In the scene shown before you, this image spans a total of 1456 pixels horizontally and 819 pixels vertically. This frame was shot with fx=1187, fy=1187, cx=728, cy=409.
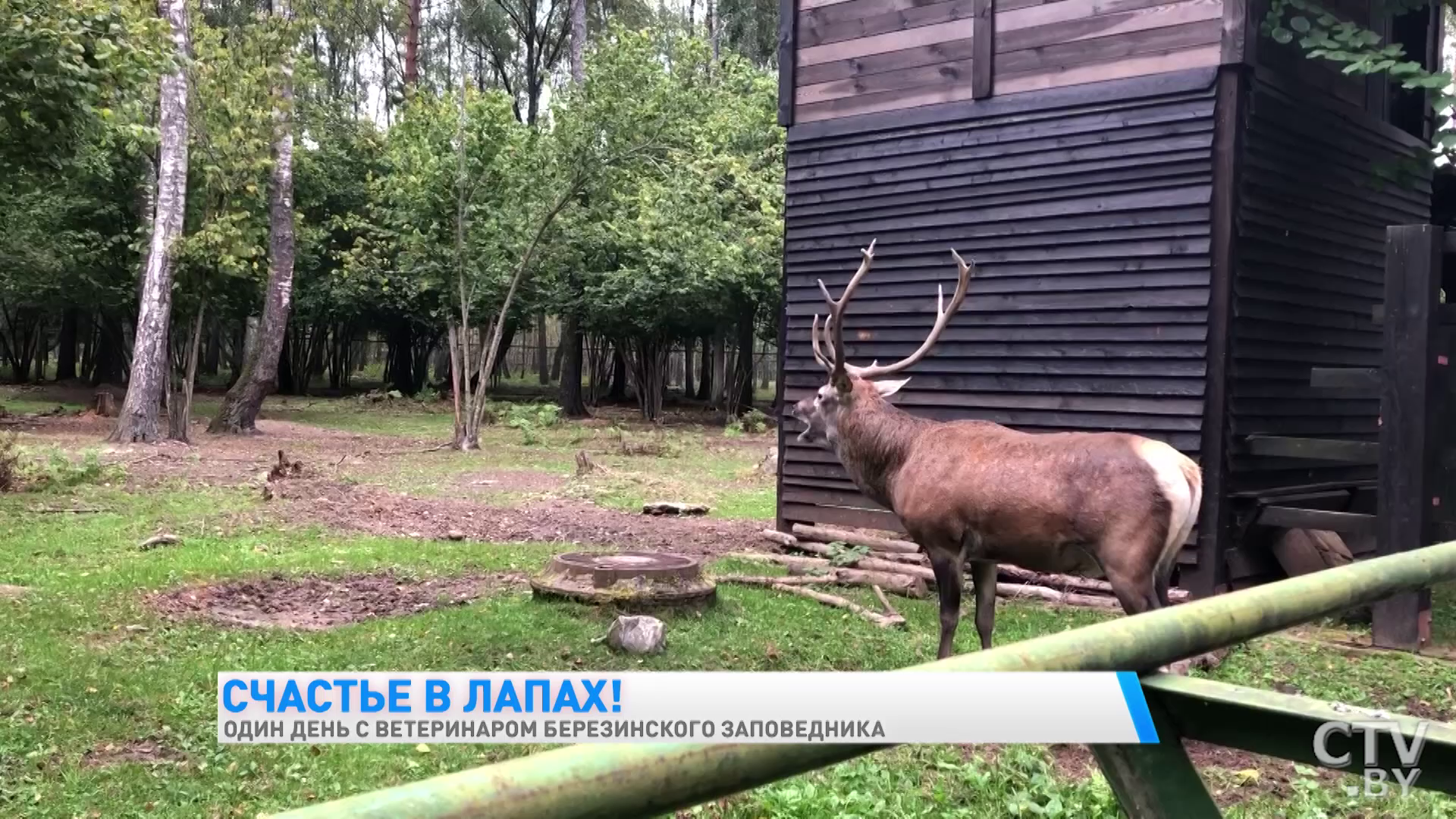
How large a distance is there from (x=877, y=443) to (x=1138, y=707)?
5.17 metres

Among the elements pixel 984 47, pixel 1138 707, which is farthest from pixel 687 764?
pixel 984 47

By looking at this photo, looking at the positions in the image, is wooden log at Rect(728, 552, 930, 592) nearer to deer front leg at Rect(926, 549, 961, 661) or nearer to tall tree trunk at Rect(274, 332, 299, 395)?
deer front leg at Rect(926, 549, 961, 661)

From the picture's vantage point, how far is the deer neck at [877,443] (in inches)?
269

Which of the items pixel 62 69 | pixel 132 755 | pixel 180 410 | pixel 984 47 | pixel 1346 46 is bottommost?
pixel 132 755

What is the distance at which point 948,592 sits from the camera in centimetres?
626

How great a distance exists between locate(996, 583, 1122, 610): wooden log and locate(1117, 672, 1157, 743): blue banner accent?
20.9 feet

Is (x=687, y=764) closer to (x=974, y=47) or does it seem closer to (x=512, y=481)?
(x=974, y=47)

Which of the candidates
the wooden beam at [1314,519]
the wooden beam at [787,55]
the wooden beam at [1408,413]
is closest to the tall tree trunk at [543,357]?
the wooden beam at [787,55]

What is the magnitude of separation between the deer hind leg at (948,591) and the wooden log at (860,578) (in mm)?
1896

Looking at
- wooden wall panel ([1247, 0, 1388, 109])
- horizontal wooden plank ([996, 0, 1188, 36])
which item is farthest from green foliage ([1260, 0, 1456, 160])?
horizontal wooden plank ([996, 0, 1188, 36])

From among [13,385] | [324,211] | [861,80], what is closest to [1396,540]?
[861,80]

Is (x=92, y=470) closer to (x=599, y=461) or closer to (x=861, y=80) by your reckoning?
(x=599, y=461)

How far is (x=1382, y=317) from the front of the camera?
290 inches

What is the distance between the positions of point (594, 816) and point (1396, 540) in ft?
23.8
